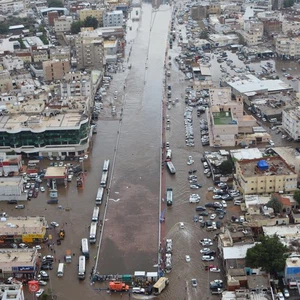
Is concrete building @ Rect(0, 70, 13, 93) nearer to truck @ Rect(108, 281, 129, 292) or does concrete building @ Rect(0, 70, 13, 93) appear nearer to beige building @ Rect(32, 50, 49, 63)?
beige building @ Rect(32, 50, 49, 63)

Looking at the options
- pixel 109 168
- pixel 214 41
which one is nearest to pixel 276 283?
pixel 109 168

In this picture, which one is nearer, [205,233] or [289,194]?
[205,233]

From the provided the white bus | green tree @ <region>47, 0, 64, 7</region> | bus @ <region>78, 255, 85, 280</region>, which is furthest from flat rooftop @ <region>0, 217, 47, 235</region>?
green tree @ <region>47, 0, 64, 7</region>

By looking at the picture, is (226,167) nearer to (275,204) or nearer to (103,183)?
(275,204)

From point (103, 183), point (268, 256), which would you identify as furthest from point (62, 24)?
point (268, 256)

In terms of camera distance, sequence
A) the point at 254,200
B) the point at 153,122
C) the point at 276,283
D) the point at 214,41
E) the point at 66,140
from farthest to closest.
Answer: the point at 214,41
the point at 153,122
the point at 66,140
the point at 254,200
the point at 276,283

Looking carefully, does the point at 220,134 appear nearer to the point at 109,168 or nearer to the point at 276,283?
the point at 109,168

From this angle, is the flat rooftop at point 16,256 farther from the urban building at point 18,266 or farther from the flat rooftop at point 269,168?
the flat rooftop at point 269,168
